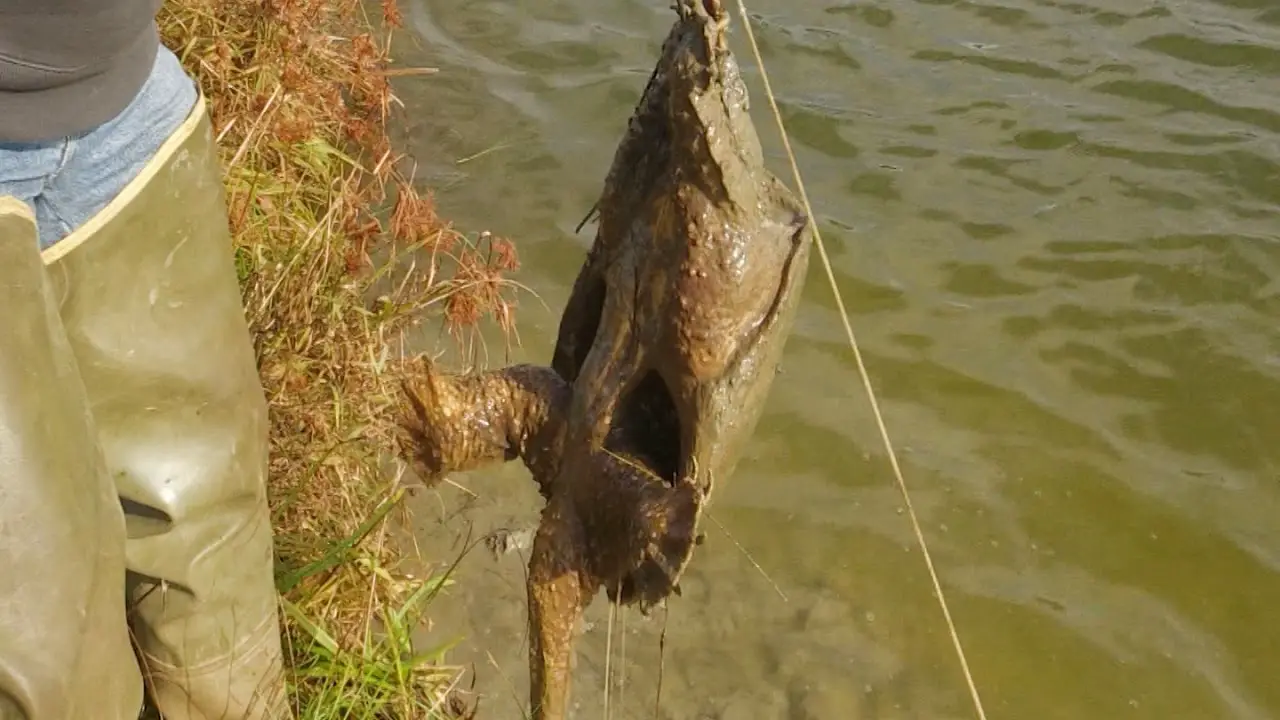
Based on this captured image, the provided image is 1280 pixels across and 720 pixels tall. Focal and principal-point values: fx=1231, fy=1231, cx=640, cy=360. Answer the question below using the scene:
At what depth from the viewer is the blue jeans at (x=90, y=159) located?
6.33 ft

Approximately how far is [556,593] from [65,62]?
1.37m

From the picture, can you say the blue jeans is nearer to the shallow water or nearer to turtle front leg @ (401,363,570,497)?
turtle front leg @ (401,363,570,497)

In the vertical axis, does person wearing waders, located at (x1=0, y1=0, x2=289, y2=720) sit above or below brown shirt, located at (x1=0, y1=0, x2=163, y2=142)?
below

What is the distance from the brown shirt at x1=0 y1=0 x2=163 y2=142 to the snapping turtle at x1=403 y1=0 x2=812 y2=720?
89 centimetres

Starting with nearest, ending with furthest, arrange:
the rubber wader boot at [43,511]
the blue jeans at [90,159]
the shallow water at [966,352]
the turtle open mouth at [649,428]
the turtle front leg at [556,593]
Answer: the rubber wader boot at [43,511] < the blue jeans at [90,159] < the turtle open mouth at [649,428] < the turtle front leg at [556,593] < the shallow water at [966,352]

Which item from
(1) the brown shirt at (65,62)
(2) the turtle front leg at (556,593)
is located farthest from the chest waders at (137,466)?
(2) the turtle front leg at (556,593)

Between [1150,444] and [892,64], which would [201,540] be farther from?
[892,64]

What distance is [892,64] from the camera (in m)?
7.21

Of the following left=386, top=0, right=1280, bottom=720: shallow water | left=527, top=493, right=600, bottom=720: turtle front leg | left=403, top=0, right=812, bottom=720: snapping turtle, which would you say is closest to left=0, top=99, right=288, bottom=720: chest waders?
left=403, top=0, right=812, bottom=720: snapping turtle

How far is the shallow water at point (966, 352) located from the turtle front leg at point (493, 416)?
0.88 m

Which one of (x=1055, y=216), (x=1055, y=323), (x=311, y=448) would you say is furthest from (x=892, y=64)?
(x=311, y=448)

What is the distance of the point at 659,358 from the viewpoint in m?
2.33

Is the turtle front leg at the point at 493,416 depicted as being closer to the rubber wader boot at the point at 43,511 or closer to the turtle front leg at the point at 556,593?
the turtle front leg at the point at 556,593

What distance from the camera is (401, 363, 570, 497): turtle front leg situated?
2605 millimetres
